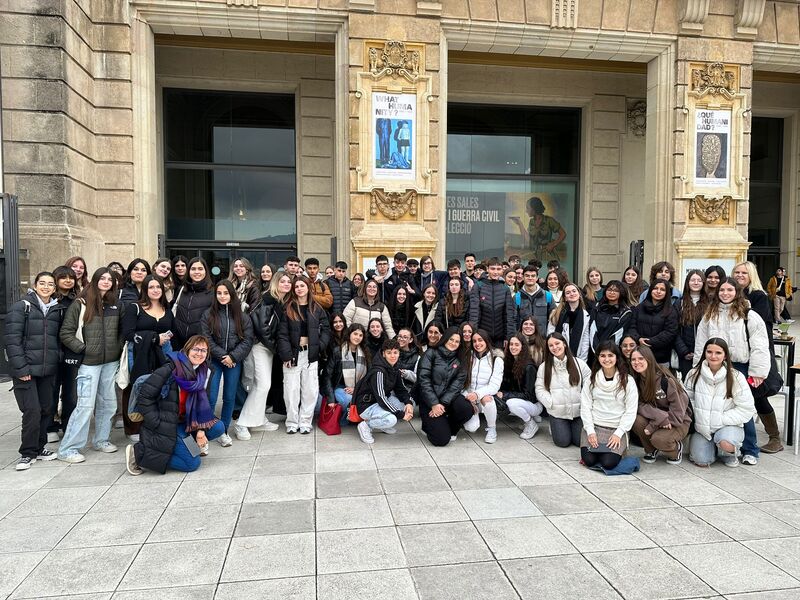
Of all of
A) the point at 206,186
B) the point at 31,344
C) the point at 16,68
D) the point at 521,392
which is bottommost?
the point at 521,392

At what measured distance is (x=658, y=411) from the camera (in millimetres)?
5570

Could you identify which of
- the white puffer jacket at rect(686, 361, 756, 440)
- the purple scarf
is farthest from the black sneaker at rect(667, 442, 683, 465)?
the purple scarf

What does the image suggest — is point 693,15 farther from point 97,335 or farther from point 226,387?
point 97,335

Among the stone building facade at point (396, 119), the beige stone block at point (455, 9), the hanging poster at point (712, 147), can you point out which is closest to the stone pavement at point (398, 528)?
the stone building facade at point (396, 119)

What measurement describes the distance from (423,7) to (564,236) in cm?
855

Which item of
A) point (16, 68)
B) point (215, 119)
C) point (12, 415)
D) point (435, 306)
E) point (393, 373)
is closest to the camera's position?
point (393, 373)

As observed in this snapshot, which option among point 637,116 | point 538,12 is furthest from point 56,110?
point 637,116

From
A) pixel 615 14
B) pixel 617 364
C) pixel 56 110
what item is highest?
pixel 615 14

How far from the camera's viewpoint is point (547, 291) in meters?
8.52

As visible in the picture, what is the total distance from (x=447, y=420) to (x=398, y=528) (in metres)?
2.32

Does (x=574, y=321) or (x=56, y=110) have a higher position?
(x=56, y=110)

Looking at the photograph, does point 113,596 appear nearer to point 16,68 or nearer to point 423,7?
point 16,68

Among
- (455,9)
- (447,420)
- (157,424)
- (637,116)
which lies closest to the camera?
(157,424)

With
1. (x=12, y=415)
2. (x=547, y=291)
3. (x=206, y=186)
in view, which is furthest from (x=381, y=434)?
(x=206, y=186)
